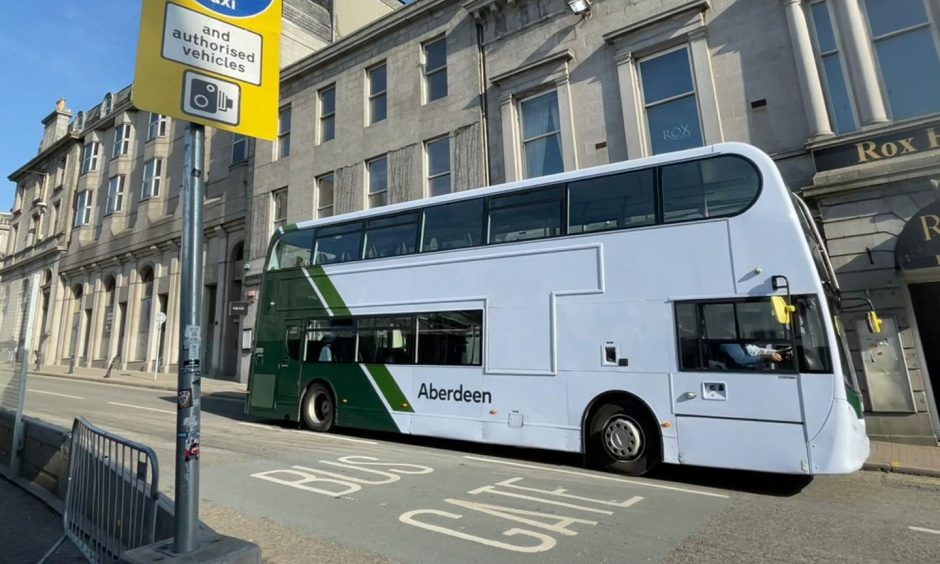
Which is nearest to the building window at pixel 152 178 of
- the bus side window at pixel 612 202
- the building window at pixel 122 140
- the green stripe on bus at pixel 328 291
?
the building window at pixel 122 140

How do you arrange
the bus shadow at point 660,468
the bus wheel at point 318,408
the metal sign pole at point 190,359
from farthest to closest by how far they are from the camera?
the bus wheel at point 318,408 < the bus shadow at point 660,468 < the metal sign pole at point 190,359

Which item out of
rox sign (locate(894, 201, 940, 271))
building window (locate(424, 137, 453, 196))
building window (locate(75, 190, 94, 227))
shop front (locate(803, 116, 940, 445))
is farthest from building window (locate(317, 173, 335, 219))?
building window (locate(75, 190, 94, 227))

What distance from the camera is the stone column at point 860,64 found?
10.4 meters

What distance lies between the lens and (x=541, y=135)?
1534 centimetres

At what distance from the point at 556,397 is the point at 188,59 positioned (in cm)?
645

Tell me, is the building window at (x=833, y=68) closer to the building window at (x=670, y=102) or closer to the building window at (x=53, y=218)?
the building window at (x=670, y=102)

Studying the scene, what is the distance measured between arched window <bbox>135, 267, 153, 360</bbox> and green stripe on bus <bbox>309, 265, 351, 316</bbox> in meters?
23.4

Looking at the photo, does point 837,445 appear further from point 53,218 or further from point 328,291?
point 53,218

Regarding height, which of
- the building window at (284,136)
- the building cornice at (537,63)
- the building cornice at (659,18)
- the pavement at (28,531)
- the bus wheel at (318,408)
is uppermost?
the building window at (284,136)

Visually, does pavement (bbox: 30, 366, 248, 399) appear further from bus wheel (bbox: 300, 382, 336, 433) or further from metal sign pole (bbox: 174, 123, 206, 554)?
metal sign pole (bbox: 174, 123, 206, 554)

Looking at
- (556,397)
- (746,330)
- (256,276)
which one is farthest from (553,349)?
(256,276)

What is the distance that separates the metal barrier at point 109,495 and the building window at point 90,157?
4225cm

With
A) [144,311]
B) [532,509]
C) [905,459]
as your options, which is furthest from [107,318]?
[905,459]

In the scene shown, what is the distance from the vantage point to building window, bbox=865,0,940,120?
10219 millimetres
